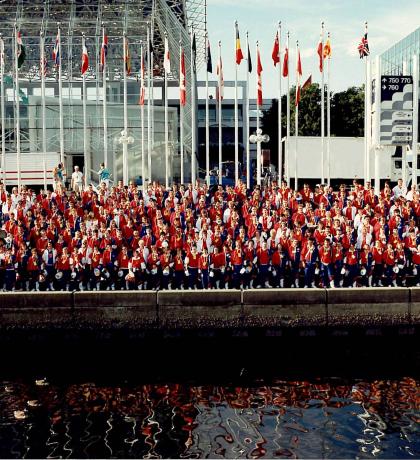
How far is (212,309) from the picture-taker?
21438 mm

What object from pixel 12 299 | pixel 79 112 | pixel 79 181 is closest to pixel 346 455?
pixel 12 299

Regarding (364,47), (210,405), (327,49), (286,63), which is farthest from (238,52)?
(210,405)

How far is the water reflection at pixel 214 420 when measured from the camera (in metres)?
14.1

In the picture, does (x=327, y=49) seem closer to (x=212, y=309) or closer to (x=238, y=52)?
(x=238, y=52)

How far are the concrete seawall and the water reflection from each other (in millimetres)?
3060

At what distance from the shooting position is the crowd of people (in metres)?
22.7

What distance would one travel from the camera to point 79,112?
4997 cm

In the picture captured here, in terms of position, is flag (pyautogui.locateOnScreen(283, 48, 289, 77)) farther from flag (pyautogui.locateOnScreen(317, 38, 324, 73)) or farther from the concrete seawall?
the concrete seawall

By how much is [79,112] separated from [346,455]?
40249mm

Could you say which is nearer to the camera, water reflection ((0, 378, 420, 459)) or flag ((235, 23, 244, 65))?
water reflection ((0, 378, 420, 459))

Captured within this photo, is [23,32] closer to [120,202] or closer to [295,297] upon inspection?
[120,202]

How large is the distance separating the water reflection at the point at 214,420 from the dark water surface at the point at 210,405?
0.02m

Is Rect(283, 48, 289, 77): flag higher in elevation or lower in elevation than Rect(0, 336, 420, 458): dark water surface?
higher

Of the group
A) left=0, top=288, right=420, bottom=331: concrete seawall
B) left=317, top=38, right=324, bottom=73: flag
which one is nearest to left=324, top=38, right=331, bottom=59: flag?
left=317, top=38, right=324, bottom=73: flag
